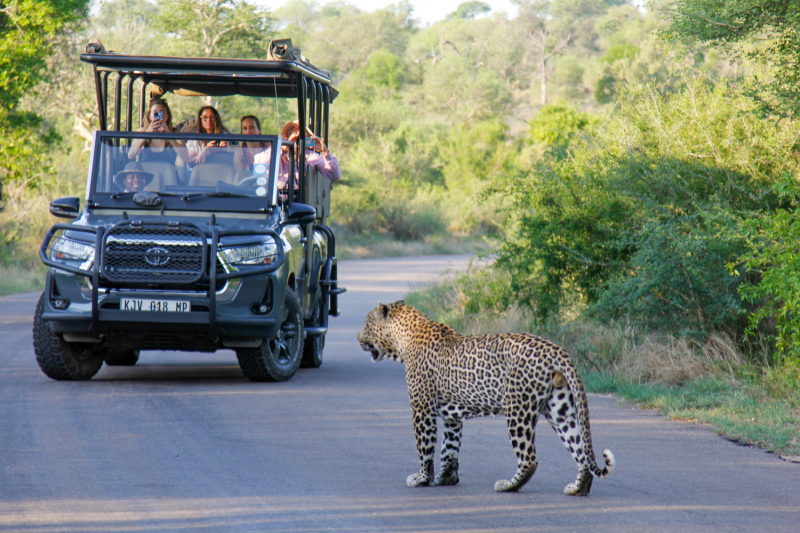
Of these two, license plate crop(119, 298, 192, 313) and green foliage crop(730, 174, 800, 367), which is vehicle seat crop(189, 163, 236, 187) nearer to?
license plate crop(119, 298, 192, 313)

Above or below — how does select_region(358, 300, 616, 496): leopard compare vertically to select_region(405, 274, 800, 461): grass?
above

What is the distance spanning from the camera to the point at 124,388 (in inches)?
369

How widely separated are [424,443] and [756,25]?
715 cm

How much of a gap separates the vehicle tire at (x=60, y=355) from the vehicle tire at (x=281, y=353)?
4.70ft

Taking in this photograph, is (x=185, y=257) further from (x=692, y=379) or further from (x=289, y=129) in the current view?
(x=692, y=379)

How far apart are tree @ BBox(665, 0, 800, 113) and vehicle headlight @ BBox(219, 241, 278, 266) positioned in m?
5.23

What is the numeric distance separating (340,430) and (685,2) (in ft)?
22.3

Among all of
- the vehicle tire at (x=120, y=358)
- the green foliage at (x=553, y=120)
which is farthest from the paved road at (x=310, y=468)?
the green foliage at (x=553, y=120)

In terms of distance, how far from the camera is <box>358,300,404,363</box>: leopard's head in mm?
6387

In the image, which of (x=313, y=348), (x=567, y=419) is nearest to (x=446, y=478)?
(x=567, y=419)

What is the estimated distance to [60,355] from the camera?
30.8 feet

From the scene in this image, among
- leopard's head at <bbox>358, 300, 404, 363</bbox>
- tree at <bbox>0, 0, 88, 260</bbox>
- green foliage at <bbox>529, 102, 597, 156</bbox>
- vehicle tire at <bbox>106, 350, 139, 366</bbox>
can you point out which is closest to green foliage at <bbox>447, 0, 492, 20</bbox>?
green foliage at <bbox>529, 102, 597, 156</bbox>

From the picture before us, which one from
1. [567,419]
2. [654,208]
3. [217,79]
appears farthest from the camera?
[217,79]

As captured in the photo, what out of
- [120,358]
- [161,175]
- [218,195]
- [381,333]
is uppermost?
[161,175]
